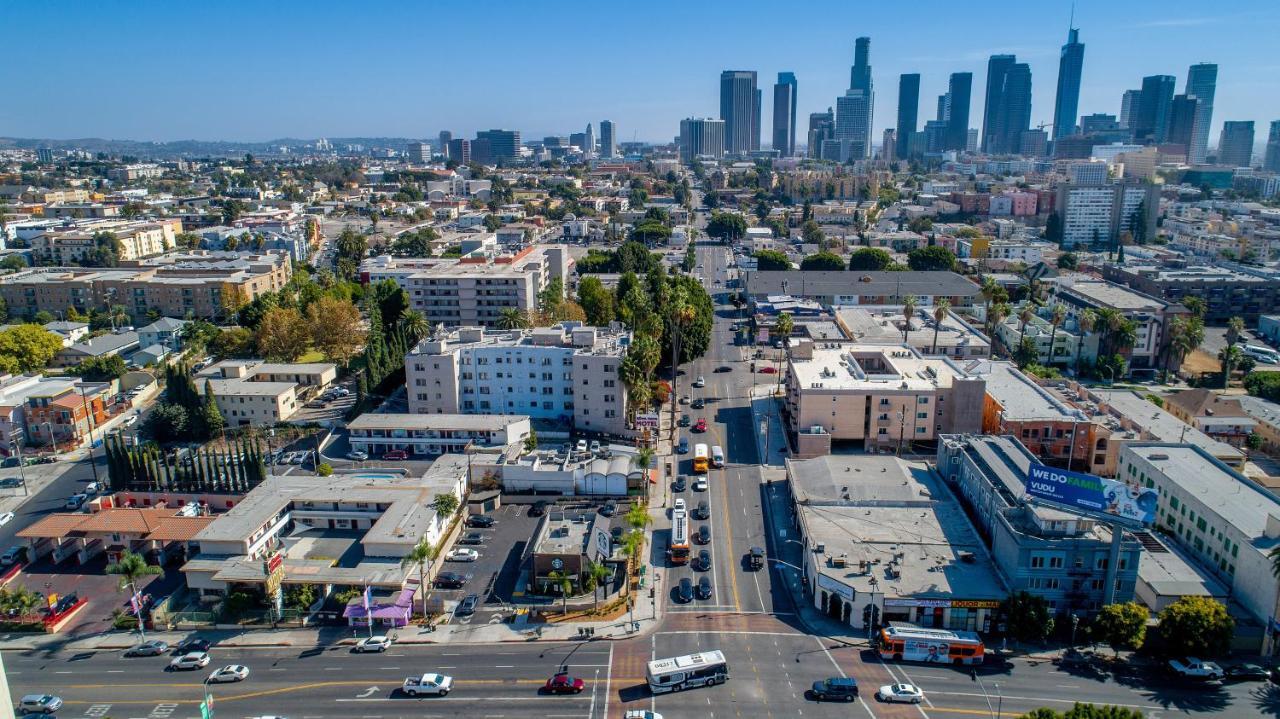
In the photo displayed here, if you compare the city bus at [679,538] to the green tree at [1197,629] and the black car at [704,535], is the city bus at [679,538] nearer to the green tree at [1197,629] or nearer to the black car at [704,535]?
the black car at [704,535]

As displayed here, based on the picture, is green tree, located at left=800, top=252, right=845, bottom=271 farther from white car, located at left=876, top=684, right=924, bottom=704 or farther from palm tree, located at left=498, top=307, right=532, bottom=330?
white car, located at left=876, top=684, right=924, bottom=704

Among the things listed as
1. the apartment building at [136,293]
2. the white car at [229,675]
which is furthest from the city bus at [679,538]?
the apartment building at [136,293]

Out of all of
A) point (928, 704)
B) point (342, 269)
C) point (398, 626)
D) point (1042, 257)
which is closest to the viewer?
point (928, 704)

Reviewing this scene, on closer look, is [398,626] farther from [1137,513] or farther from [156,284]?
[156,284]

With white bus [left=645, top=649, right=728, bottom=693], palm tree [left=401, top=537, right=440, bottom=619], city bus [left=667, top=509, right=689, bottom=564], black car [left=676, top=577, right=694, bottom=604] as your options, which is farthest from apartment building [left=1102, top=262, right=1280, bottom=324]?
palm tree [left=401, top=537, right=440, bottom=619]

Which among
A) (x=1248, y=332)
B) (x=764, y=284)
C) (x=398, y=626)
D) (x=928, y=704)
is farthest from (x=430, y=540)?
(x=1248, y=332)

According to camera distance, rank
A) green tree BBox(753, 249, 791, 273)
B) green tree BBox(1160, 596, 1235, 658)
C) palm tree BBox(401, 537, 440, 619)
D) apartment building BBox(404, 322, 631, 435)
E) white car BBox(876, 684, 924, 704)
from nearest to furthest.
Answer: white car BBox(876, 684, 924, 704), green tree BBox(1160, 596, 1235, 658), palm tree BBox(401, 537, 440, 619), apartment building BBox(404, 322, 631, 435), green tree BBox(753, 249, 791, 273)

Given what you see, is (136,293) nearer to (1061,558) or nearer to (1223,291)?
(1061,558)
